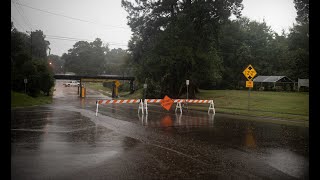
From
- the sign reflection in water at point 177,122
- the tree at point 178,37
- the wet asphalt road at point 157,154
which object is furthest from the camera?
the tree at point 178,37

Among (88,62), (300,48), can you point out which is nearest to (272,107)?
(300,48)

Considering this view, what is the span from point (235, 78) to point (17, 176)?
198 feet

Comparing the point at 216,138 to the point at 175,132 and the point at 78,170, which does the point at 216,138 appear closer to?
the point at 175,132

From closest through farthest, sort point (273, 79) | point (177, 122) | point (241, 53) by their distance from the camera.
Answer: point (177, 122), point (273, 79), point (241, 53)

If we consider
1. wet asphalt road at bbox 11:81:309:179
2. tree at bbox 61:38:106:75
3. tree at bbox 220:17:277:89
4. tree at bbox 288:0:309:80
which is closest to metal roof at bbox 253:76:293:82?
tree at bbox 288:0:309:80

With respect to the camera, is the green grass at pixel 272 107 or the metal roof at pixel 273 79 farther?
the metal roof at pixel 273 79

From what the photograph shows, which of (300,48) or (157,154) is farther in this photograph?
(300,48)

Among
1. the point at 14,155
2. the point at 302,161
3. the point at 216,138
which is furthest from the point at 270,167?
the point at 14,155

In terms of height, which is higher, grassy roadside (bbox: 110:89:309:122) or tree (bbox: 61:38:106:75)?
tree (bbox: 61:38:106:75)

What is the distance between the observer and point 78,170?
6477mm

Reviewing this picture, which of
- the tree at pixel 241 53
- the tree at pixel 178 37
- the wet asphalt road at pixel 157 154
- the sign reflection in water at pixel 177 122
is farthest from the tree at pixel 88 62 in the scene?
the wet asphalt road at pixel 157 154

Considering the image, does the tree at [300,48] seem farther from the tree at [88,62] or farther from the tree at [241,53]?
the tree at [88,62]

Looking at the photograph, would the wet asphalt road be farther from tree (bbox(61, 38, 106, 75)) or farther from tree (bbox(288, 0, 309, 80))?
tree (bbox(61, 38, 106, 75))

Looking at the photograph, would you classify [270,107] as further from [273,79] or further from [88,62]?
[88,62]
